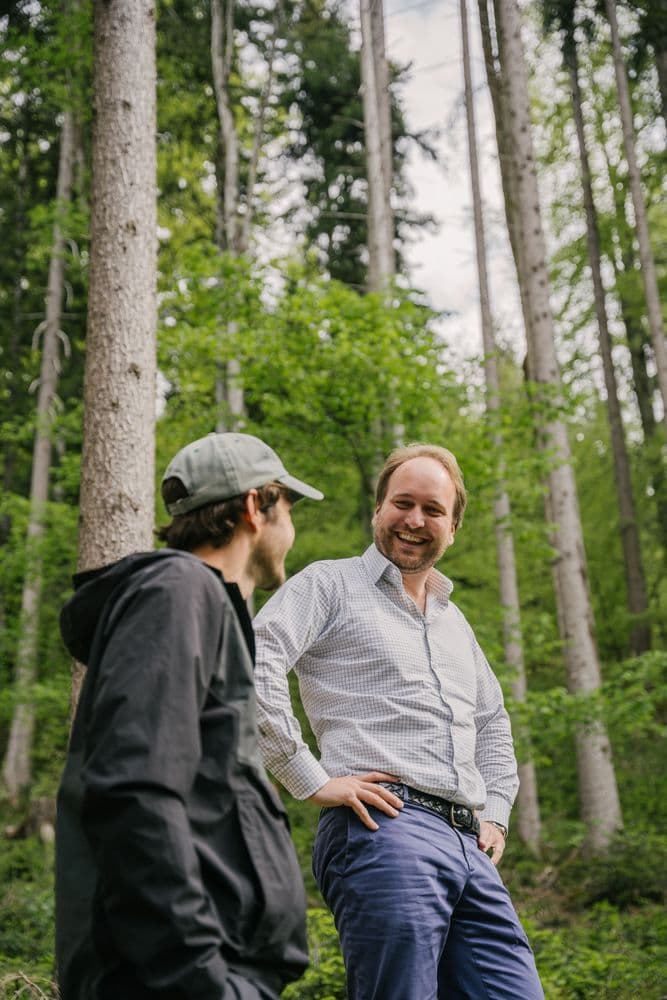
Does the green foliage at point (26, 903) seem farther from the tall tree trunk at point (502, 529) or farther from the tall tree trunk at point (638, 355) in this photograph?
the tall tree trunk at point (638, 355)

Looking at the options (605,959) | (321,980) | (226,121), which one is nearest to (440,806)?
(321,980)

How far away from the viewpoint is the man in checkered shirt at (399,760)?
235cm

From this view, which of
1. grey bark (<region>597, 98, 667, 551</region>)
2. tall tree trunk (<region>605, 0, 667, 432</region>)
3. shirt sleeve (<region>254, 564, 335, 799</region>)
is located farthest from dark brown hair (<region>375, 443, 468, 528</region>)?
grey bark (<region>597, 98, 667, 551</region>)

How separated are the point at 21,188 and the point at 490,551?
39.7ft

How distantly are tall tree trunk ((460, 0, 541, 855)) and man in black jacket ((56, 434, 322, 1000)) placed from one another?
316 inches

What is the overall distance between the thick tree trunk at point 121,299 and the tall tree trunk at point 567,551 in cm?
654

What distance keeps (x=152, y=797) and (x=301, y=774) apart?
1.05m

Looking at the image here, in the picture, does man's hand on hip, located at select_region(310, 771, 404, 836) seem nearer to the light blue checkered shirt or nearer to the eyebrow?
the light blue checkered shirt

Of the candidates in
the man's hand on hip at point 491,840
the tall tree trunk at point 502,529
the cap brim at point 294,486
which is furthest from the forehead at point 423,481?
the tall tree trunk at point 502,529

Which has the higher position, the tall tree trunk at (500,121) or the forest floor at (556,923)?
the tall tree trunk at (500,121)

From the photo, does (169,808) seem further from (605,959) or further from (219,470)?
(605,959)

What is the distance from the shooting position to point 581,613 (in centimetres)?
1055

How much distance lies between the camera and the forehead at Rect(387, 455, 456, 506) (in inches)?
114

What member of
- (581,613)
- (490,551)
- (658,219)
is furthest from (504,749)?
(658,219)
